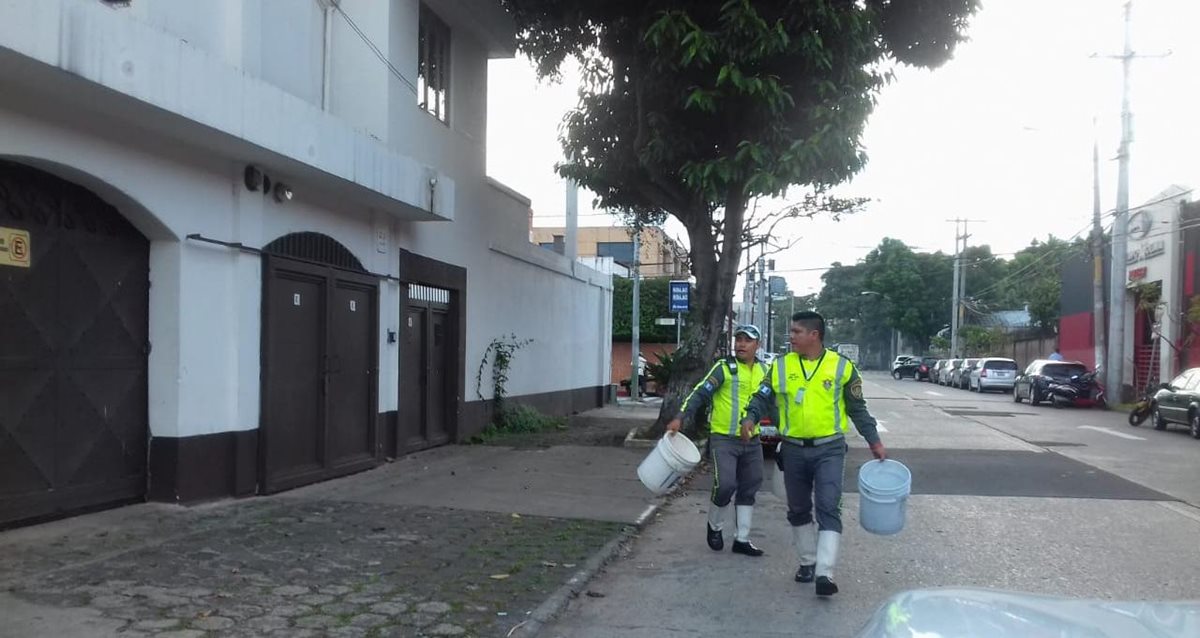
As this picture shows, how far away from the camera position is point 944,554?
→ 7.62m

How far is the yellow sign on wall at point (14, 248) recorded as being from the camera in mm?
7035

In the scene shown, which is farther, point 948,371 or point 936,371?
point 936,371

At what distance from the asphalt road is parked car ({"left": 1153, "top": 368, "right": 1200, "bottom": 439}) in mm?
5752

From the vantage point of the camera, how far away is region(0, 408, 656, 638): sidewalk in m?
5.40

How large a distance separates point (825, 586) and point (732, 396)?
1.70 m

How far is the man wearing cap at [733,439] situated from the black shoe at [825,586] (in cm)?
128

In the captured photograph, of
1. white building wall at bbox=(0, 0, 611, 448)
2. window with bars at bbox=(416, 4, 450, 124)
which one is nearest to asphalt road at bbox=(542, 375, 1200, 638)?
white building wall at bbox=(0, 0, 611, 448)

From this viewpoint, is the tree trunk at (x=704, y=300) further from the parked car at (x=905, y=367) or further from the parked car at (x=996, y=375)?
the parked car at (x=905, y=367)

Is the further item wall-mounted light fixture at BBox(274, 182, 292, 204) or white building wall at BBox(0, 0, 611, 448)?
wall-mounted light fixture at BBox(274, 182, 292, 204)

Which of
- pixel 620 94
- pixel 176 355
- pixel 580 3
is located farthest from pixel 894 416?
pixel 176 355

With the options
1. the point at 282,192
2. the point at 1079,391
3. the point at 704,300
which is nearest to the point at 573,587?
the point at 282,192

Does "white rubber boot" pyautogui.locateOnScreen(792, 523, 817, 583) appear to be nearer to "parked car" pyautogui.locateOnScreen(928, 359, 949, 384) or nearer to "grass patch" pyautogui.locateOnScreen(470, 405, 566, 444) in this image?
"grass patch" pyautogui.locateOnScreen(470, 405, 566, 444)

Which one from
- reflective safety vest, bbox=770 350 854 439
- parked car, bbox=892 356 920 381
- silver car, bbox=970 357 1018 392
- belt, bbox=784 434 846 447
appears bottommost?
parked car, bbox=892 356 920 381

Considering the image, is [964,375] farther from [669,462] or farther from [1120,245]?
[669,462]
